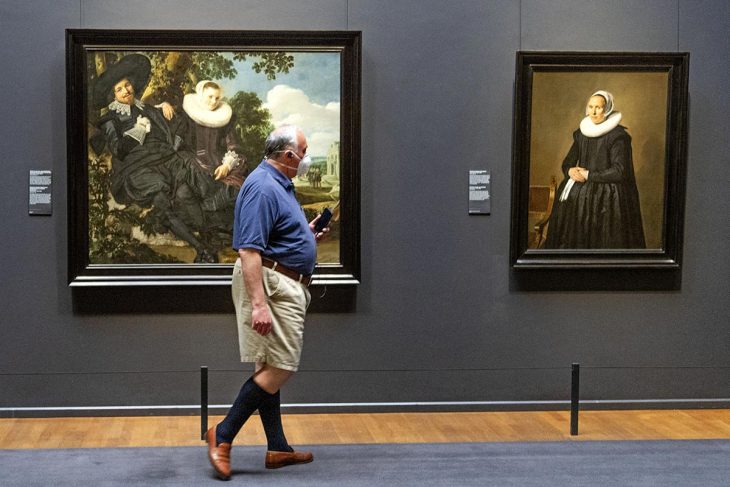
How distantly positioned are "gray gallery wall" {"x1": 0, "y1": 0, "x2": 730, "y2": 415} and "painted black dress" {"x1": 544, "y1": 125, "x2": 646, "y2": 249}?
474mm

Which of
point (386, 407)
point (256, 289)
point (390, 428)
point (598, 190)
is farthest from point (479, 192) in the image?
point (256, 289)

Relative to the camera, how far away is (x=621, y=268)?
820cm

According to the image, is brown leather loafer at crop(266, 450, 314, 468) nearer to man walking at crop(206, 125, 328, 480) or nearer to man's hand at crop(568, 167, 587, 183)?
man walking at crop(206, 125, 328, 480)

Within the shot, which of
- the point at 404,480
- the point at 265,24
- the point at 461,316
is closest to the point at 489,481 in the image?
the point at 404,480

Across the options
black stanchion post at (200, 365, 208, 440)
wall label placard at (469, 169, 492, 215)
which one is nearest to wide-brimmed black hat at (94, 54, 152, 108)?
black stanchion post at (200, 365, 208, 440)

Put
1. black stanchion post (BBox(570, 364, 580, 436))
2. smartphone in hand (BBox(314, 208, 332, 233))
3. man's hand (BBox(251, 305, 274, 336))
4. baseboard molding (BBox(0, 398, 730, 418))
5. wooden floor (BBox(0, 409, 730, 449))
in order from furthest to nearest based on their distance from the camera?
baseboard molding (BBox(0, 398, 730, 418))
black stanchion post (BBox(570, 364, 580, 436))
wooden floor (BBox(0, 409, 730, 449))
smartphone in hand (BBox(314, 208, 332, 233))
man's hand (BBox(251, 305, 274, 336))

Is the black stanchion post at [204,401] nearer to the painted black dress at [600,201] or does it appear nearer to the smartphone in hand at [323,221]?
the smartphone in hand at [323,221]

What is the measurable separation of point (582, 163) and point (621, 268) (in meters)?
0.99

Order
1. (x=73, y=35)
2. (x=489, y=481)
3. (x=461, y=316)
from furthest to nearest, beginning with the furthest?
1. (x=461, y=316)
2. (x=73, y=35)
3. (x=489, y=481)

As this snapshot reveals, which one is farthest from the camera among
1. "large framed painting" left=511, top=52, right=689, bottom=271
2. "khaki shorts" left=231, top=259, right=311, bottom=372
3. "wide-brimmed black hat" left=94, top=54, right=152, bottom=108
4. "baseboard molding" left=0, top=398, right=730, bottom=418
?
"large framed painting" left=511, top=52, right=689, bottom=271

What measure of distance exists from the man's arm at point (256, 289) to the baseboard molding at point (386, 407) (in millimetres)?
2241

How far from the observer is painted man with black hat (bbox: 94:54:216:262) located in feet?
25.4

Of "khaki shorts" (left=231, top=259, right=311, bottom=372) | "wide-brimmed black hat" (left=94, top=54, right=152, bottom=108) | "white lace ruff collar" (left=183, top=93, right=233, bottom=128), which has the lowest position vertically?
"khaki shorts" (left=231, top=259, right=311, bottom=372)

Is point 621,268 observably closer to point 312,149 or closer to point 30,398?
point 312,149
